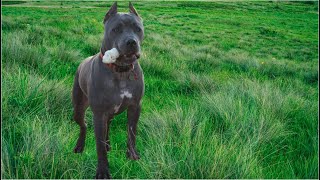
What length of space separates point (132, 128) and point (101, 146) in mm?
411

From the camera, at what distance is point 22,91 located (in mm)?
4688

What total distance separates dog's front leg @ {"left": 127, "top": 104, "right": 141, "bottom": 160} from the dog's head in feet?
1.73

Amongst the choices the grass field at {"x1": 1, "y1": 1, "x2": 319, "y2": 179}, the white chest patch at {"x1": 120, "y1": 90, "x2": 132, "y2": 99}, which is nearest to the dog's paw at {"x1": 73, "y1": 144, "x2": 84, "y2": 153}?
the grass field at {"x1": 1, "y1": 1, "x2": 319, "y2": 179}

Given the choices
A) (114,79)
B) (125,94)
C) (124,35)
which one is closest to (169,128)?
(125,94)

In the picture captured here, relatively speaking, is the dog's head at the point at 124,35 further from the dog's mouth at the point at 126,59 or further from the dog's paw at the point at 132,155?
the dog's paw at the point at 132,155

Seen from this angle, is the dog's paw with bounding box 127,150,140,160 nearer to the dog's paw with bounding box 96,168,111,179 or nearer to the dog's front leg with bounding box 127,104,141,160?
the dog's front leg with bounding box 127,104,141,160

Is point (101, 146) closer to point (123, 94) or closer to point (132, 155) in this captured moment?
point (132, 155)

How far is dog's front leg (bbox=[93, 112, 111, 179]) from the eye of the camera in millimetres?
3516

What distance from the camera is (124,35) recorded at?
11.3ft

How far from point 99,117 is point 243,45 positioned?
16.9 meters

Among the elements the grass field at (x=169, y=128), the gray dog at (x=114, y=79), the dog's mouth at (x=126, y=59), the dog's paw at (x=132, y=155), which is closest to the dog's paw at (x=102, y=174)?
the gray dog at (x=114, y=79)

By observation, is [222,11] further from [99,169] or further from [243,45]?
[99,169]

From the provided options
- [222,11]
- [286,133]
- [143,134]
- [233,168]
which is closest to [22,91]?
[143,134]

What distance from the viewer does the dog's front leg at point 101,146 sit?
11.5ft
